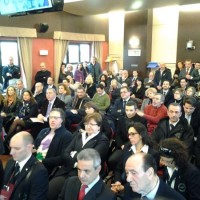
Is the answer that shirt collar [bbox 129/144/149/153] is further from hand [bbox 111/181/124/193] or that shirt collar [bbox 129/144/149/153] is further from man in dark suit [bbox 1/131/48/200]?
man in dark suit [bbox 1/131/48/200]

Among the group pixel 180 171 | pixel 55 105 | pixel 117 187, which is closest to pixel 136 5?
pixel 55 105

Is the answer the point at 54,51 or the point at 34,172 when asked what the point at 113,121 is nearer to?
the point at 34,172

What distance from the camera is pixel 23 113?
5012mm

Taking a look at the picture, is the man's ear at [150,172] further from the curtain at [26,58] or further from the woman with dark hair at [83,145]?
the curtain at [26,58]

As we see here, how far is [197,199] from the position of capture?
2080 mm

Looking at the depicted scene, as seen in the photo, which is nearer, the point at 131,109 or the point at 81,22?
the point at 131,109

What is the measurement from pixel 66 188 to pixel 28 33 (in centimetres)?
721

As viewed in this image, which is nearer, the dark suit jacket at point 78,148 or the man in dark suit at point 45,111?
the dark suit jacket at point 78,148

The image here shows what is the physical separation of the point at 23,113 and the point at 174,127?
2850mm

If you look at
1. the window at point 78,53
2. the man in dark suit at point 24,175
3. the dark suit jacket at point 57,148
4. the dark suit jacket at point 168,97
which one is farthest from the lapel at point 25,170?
the window at point 78,53

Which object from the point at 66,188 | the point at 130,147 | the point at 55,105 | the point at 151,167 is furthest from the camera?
the point at 55,105

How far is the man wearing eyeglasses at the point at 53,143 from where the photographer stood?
2.98 metres

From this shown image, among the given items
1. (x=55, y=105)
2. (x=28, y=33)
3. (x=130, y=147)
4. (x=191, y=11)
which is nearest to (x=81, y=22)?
(x=28, y=33)

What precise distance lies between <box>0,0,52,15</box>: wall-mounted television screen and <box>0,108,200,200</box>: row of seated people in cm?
197
